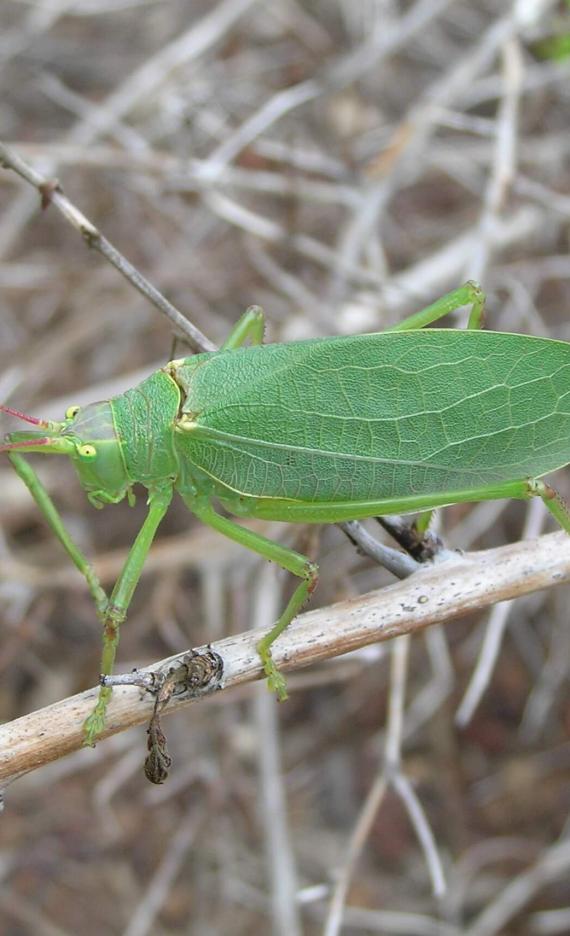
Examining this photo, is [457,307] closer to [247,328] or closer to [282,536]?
[247,328]

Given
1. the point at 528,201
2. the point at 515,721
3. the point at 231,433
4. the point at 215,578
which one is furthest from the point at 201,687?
the point at 528,201

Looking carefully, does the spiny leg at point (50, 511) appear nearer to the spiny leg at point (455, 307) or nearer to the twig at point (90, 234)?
the twig at point (90, 234)

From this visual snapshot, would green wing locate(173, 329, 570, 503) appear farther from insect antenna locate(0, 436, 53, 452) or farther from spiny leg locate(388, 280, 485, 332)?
insect antenna locate(0, 436, 53, 452)

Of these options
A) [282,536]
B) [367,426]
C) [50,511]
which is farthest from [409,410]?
[282,536]

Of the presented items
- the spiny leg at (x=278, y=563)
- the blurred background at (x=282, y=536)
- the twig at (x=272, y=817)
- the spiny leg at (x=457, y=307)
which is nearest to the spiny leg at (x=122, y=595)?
the spiny leg at (x=278, y=563)

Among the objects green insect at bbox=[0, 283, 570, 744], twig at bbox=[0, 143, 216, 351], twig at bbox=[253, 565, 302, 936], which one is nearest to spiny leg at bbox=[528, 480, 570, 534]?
green insect at bbox=[0, 283, 570, 744]

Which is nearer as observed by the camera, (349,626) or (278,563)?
(349,626)

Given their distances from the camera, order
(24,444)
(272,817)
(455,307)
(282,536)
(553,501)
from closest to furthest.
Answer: (553,501), (24,444), (455,307), (282,536), (272,817)

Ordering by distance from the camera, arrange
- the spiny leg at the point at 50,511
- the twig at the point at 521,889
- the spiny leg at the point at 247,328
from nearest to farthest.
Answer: the spiny leg at the point at 50,511 < the spiny leg at the point at 247,328 < the twig at the point at 521,889
